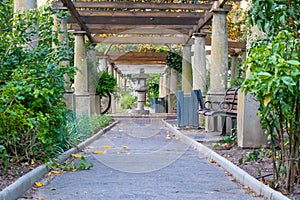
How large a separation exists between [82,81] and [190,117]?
15.4 feet

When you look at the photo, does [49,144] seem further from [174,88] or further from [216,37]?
[174,88]

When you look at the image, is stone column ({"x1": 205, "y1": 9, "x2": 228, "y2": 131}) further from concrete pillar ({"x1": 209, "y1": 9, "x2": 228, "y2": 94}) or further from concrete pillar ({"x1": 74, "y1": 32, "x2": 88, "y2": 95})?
concrete pillar ({"x1": 74, "y1": 32, "x2": 88, "y2": 95})

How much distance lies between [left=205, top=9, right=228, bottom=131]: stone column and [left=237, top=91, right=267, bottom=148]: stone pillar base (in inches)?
163

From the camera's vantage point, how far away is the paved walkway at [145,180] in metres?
4.95

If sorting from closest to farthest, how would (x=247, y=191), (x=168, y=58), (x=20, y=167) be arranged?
(x=247, y=191) → (x=20, y=167) → (x=168, y=58)

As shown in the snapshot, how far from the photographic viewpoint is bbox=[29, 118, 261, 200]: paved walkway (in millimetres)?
4945

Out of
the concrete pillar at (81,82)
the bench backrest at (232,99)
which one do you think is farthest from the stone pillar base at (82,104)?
the bench backrest at (232,99)

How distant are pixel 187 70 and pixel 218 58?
297 inches

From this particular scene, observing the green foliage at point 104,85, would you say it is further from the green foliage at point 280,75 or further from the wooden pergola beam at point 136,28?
the green foliage at point 280,75

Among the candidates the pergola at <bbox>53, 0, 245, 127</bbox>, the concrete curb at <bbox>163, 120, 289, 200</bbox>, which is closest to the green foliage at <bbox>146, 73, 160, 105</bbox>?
the pergola at <bbox>53, 0, 245, 127</bbox>

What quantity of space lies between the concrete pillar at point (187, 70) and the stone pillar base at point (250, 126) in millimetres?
11809

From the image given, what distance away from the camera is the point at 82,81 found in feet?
54.1

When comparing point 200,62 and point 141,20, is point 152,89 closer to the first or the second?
point 200,62

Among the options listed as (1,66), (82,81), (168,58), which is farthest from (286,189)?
(168,58)
